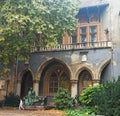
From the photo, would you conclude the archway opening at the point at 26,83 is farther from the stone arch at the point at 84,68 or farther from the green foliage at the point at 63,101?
the green foliage at the point at 63,101

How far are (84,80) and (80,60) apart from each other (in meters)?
2.00

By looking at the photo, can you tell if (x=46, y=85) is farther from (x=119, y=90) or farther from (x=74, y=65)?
(x=119, y=90)

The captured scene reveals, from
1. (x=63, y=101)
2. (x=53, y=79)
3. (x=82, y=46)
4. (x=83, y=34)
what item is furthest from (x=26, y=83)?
(x=63, y=101)

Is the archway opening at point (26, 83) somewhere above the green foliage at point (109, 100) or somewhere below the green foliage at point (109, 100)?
above

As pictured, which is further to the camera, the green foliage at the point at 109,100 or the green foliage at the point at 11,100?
the green foliage at the point at 11,100

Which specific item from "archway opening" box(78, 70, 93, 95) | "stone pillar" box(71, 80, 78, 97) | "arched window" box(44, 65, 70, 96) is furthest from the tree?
"arched window" box(44, 65, 70, 96)

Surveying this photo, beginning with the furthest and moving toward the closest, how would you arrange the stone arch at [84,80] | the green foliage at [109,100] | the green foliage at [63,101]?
1. the stone arch at [84,80]
2. the green foliage at [63,101]
3. the green foliage at [109,100]

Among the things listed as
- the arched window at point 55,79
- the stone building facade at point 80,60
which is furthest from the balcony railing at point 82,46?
the arched window at point 55,79

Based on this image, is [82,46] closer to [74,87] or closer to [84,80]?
[84,80]

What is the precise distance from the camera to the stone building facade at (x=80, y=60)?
22281 mm

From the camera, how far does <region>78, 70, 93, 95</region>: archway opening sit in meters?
23.5

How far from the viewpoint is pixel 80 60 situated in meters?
23.0

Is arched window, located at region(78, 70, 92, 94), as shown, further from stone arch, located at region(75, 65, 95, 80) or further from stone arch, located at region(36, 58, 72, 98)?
stone arch, located at region(36, 58, 72, 98)

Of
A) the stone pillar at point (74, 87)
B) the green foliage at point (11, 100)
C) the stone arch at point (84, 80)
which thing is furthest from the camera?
the stone arch at point (84, 80)
